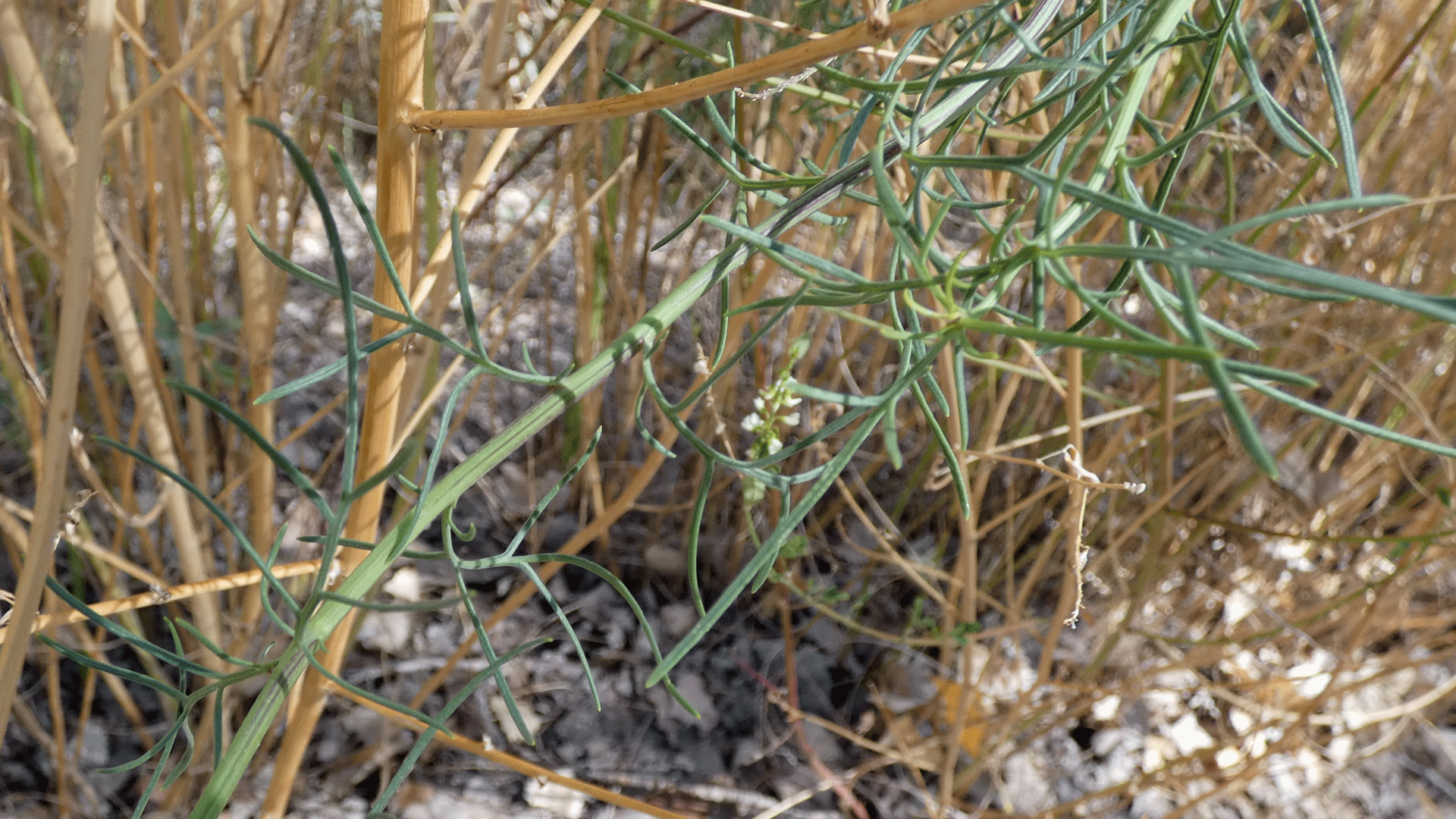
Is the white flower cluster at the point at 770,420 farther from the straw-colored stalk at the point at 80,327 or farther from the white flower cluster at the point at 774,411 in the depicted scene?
the straw-colored stalk at the point at 80,327

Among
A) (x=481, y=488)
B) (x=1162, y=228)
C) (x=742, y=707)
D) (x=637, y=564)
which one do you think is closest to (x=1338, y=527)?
(x=742, y=707)

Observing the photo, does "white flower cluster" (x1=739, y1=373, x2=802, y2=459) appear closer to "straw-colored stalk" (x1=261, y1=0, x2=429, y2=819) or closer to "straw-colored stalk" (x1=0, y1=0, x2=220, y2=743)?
"straw-colored stalk" (x1=261, y1=0, x2=429, y2=819)

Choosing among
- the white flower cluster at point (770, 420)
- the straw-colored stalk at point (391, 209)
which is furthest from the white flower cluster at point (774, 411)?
the straw-colored stalk at point (391, 209)

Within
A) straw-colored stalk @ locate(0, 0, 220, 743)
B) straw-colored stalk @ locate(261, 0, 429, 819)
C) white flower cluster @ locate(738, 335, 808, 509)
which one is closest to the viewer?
straw-colored stalk @ locate(0, 0, 220, 743)

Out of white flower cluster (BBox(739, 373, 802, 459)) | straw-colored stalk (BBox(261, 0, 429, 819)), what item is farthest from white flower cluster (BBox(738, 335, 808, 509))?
straw-colored stalk (BBox(261, 0, 429, 819))

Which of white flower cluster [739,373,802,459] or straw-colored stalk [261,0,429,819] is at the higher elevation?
straw-colored stalk [261,0,429,819]

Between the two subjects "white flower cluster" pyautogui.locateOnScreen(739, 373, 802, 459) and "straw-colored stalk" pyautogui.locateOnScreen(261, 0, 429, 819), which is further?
"white flower cluster" pyautogui.locateOnScreen(739, 373, 802, 459)

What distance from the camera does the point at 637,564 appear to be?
1.21 metres

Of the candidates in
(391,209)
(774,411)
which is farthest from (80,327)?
(774,411)

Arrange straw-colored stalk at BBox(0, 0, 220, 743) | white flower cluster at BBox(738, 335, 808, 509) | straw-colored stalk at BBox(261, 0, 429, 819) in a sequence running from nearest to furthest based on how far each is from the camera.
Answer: straw-colored stalk at BBox(0, 0, 220, 743), straw-colored stalk at BBox(261, 0, 429, 819), white flower cluster at BBox(738, 335, 808, 509)

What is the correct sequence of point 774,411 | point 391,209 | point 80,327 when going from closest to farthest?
1. point 80,327
2. point 391,209
3. point 774,411

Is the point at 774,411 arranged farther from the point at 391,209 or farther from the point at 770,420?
the point at 391,209

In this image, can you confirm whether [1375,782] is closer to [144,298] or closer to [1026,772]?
[1026,772]

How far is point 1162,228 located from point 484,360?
0.20 metres
